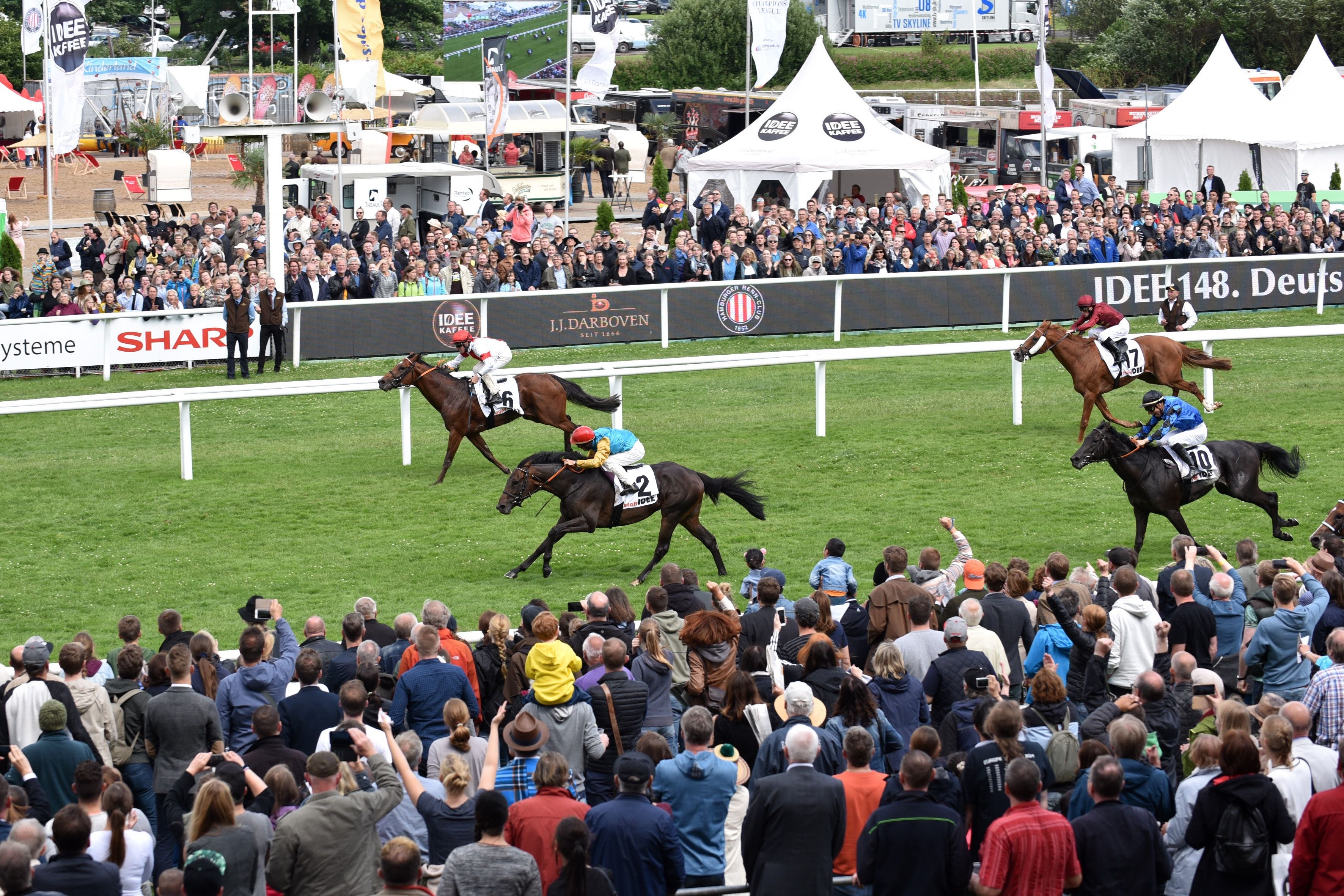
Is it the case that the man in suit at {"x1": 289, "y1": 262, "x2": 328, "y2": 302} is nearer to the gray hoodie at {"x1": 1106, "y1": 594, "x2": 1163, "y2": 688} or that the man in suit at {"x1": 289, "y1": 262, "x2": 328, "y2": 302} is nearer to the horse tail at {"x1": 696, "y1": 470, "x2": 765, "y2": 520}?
the horse tail at {"x1": 696, "y1": 470, "x2": 765, "y2": 520}

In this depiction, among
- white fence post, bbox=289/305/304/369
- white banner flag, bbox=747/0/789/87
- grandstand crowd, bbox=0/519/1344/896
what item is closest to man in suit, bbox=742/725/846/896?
grandstand crowd, bbox=0/519/1344/896

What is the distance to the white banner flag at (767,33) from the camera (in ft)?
98.2

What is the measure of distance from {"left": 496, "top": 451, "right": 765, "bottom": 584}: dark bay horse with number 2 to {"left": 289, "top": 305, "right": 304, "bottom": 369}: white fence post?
26.5ft

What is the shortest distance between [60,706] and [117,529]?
6835mm

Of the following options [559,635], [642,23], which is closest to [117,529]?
[559,635]

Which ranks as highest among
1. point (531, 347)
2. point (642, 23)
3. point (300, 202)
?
point (642, 23)

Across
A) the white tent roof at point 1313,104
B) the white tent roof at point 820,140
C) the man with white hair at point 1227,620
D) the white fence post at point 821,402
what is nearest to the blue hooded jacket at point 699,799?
the man with white hair at point 1227,620

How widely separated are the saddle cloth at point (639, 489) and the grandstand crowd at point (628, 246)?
834 centimetres

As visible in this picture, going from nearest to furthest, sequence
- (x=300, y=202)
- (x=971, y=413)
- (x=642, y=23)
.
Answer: (x=971, y=413), (x=300, y=202), (x=642, y=23)

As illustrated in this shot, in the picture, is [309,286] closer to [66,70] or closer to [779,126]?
[66,70]

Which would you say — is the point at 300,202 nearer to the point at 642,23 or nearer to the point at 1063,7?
the point at 642,23

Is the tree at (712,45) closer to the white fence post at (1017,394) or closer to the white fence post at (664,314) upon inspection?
the white fence post at (664,314)

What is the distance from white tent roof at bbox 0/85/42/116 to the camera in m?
38.3

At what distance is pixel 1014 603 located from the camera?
7816 mm
